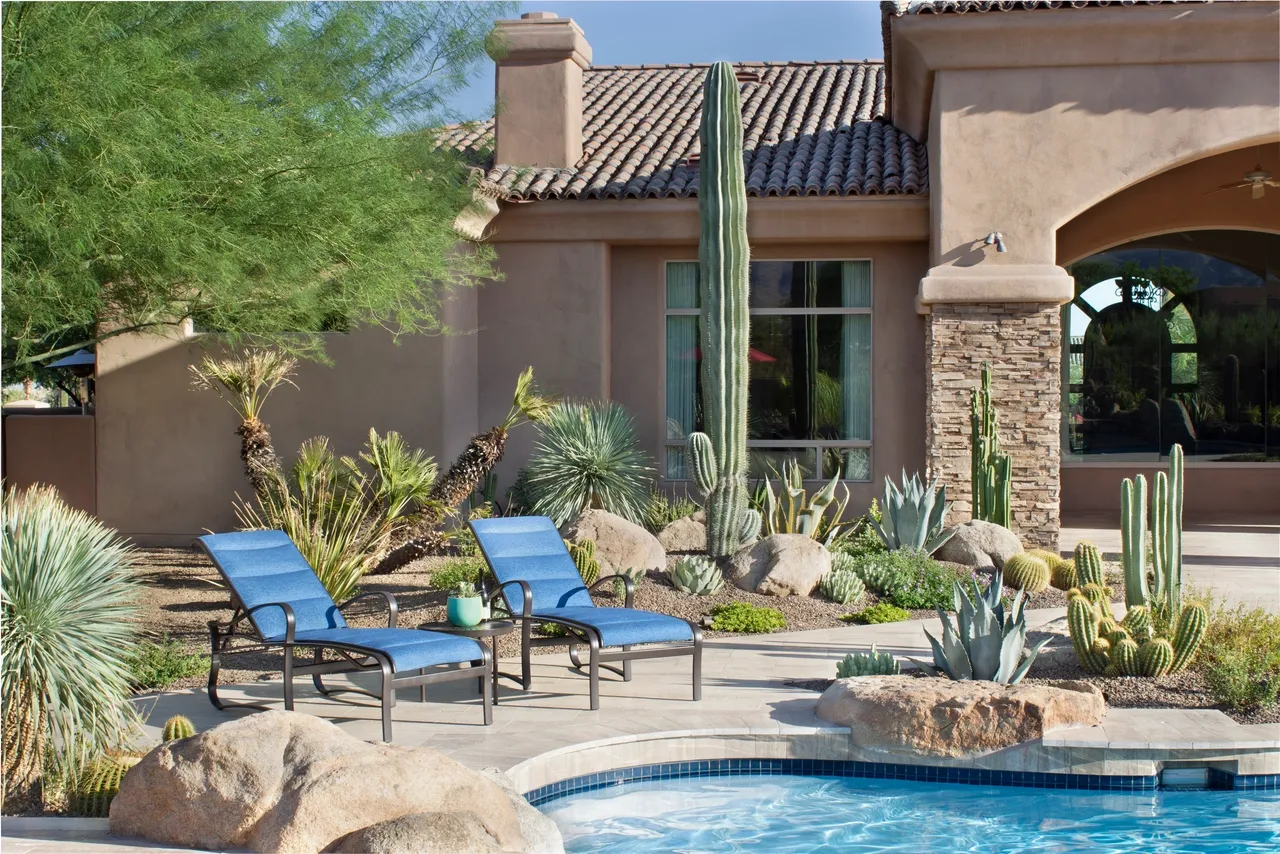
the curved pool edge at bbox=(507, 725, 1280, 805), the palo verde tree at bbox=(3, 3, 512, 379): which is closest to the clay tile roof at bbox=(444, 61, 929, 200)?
the palo verde tree at bbox=(3, 3, 512, 379)

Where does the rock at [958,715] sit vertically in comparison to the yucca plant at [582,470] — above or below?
below

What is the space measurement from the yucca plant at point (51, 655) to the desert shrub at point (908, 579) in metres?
7.03

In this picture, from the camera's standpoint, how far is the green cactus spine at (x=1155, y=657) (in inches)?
310

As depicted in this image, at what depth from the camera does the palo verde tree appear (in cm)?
733

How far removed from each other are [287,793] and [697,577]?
20.8ft

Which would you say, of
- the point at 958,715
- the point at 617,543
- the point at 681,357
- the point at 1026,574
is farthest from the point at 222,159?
the point at 681,357

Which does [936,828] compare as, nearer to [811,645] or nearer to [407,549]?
[811,645]

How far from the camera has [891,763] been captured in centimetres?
691

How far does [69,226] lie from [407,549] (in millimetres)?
4997

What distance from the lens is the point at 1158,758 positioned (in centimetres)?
671

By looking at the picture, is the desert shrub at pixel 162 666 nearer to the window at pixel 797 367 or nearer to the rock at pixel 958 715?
the rock at pixel 958 715

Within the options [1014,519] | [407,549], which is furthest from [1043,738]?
[1014,519]

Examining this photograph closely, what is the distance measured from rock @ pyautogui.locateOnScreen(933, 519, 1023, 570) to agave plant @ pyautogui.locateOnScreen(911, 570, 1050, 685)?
4.73m

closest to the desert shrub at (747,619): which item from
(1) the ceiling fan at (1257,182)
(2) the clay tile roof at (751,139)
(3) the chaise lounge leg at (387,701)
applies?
(3) the chaise lounge leg at (387,701)
